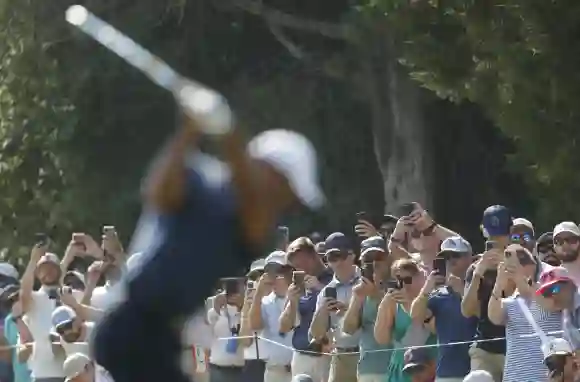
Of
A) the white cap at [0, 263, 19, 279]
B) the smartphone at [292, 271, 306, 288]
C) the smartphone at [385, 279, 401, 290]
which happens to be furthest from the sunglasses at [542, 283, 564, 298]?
the white cap at [0, 263, 19, 279]

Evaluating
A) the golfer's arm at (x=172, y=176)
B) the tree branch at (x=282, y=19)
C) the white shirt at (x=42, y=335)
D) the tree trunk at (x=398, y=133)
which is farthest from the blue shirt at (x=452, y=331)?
the tree branch at (x=282, y=19)

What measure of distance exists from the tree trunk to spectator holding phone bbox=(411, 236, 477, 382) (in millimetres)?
10357

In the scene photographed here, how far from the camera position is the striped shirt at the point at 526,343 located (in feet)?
27.5

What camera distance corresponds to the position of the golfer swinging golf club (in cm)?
462

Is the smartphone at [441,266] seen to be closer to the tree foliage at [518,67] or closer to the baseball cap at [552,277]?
the baseball cap at [552,277]

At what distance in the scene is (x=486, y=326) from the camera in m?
8.83

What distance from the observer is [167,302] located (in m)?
4.69

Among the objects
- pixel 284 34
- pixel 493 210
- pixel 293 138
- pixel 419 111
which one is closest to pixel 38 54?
pixel 284 34

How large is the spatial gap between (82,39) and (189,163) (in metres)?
16.9

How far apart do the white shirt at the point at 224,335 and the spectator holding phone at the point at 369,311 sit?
2346 mm

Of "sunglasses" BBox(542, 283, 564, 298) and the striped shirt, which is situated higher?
"sunglasses" BBox(542, 283, 564, 298)

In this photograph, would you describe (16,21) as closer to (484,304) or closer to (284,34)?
(284,34)

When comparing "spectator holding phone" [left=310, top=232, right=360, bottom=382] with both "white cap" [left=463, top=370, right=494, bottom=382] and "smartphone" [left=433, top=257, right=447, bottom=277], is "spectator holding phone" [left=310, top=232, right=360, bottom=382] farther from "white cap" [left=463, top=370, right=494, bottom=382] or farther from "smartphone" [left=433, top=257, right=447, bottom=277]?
"white cap" [left=463, top=370, right=494, bottom=382]

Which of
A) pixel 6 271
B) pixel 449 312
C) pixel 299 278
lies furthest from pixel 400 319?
pixel 6 271
